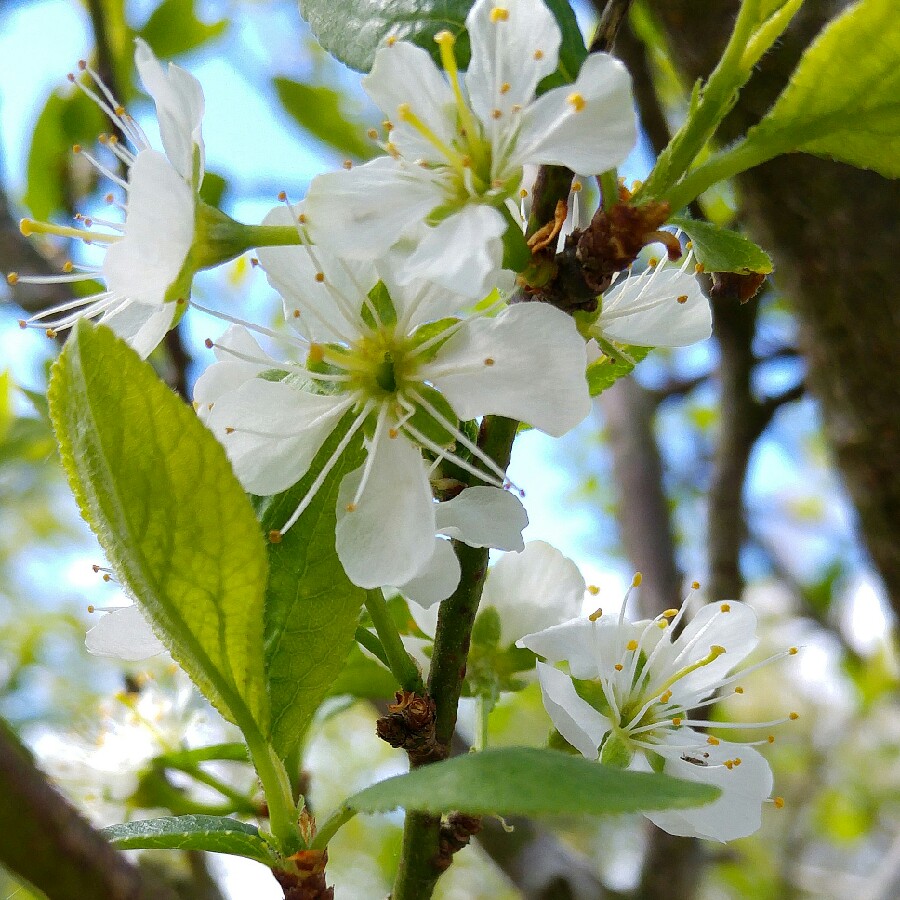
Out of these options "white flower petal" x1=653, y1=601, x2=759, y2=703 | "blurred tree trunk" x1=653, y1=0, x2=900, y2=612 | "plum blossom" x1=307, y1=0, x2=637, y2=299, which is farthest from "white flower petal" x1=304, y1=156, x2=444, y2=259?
"blurred tree trunk" x1=653, y1=0, x2=900, y2=612

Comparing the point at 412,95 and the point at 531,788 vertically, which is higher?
the point at 412,95

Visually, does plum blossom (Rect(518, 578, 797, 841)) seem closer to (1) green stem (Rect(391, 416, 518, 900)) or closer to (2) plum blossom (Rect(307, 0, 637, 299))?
(1) green stem (Rect(391, 416, 518, 900))

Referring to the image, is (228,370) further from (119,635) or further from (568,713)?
(568,713)

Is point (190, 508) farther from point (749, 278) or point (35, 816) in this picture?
point (749, 278)

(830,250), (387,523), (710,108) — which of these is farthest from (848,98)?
(830,250)

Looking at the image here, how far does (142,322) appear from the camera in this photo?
22.2 inches

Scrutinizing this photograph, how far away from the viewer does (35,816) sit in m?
0.24

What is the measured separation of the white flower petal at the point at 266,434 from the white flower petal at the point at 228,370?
22 mm

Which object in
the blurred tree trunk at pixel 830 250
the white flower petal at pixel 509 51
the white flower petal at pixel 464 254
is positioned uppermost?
the white flower petal at pixel 509 51

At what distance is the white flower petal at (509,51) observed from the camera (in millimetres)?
484

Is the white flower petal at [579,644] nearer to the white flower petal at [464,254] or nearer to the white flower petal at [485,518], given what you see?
the white flower petal at [485,518]

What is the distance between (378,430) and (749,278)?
0.77 ft

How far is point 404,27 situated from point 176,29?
1085 mm

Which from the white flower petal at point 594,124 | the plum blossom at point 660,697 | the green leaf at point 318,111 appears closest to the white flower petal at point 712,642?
the plum blossom at point 660,697
